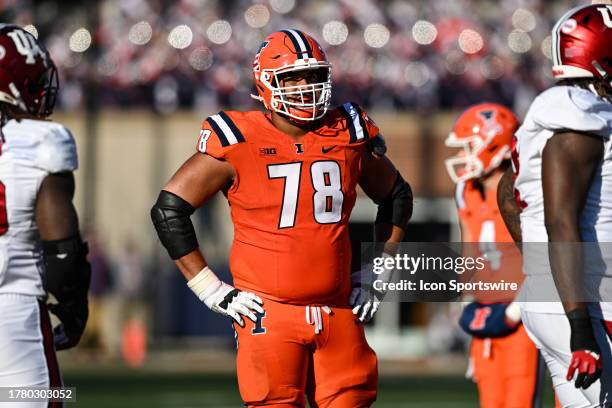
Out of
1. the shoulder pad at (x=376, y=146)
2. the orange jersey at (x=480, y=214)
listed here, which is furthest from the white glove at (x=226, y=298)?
the orange jersey at (x=480, y=214)

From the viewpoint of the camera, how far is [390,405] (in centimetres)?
1061

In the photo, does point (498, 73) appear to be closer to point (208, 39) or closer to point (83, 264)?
point (208, 39)

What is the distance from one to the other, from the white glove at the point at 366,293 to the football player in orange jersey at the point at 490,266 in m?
1.35

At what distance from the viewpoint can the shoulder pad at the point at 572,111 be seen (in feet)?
13.5

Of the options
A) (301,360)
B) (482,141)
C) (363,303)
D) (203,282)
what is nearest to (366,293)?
(363,303)

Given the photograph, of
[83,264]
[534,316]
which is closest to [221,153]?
[83,264]

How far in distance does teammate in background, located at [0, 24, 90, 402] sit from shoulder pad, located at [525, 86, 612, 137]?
172 centimetres

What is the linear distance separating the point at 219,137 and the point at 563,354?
1.48 meters

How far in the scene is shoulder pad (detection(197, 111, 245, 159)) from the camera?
453cm

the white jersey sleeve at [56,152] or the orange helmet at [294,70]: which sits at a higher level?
the orange helmet at [294,70]

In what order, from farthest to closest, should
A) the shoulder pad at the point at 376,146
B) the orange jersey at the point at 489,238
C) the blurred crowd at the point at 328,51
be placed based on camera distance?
the blurred crowd at the point at 328,51
the orange jersey at the point at 489,238
the shoulder pad at the point at 376,146

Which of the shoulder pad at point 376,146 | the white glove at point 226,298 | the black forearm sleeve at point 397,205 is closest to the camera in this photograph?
the white glove at point 226,298

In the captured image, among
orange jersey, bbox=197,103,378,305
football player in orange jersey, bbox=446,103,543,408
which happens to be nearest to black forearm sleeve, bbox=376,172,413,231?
orange jersey, bbox=197,103,378,305

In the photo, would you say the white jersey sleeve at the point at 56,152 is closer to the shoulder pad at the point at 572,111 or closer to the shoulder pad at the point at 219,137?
the shoulder pad at the point at 219,137
